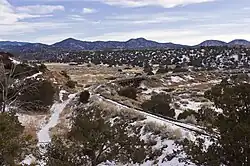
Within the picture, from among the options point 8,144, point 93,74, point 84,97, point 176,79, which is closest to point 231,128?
point 8,144

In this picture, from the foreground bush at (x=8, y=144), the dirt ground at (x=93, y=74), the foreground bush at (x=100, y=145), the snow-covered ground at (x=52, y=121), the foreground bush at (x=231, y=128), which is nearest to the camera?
the foreground bush at (x=8, y=144)

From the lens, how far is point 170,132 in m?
24.0

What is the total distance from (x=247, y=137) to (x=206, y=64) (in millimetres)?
125686

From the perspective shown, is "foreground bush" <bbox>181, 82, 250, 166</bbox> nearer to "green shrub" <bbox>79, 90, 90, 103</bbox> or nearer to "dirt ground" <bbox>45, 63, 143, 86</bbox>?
"green shrub" <bbox>79, 90, 90, 103</bbox>

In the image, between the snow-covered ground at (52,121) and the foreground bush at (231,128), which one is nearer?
the foreground bush at (231,128)

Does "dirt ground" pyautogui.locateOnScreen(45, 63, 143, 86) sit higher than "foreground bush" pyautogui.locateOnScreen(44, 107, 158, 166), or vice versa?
A: "foreground bush" pyautogui.locateOnScreen(44, 107, 158, 166)

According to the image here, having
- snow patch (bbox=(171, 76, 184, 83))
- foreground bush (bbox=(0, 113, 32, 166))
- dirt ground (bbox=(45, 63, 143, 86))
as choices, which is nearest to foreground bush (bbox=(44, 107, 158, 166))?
foreground bush (bbox=(0, 113, 32, 166))

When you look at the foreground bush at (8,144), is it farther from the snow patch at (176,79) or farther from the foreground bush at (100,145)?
the snow patch at (176,79)

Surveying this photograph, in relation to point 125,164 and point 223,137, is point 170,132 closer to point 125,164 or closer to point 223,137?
point 125,164

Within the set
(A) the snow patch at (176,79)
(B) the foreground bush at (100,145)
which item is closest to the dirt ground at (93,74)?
(A) the snow patch at (176,79)

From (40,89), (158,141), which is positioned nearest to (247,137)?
(158,141)

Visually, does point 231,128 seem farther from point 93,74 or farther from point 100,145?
point 93,74

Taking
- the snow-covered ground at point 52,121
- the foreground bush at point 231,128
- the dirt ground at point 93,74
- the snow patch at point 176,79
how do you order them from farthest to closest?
the snow patch at point 176,79 → the dirt ground at point 93,74 → the snow-covered ground at point 52,121 → the foreground bush at point 231,128

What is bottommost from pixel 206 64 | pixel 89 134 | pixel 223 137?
pixel 206 64
